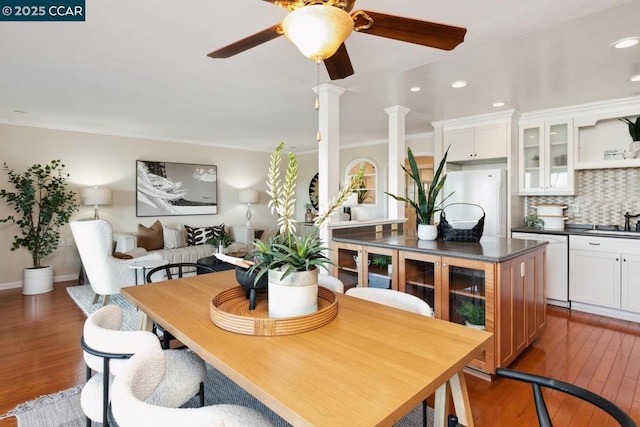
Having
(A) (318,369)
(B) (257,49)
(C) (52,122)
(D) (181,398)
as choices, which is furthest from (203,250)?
(A) (318,369)

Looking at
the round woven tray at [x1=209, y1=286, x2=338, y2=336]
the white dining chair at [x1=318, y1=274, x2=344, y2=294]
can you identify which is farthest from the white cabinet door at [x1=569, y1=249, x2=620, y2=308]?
the round woven tray at [x1=209, y1=286, x2=338, y2=336]

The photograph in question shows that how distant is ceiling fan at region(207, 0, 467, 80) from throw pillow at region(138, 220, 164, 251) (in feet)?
14.4

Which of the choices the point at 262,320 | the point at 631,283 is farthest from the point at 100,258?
the point at 631,283

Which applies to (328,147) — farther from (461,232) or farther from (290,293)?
(290,293)

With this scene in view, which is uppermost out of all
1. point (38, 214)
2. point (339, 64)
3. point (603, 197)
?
point (339, 64)

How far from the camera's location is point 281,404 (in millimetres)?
797

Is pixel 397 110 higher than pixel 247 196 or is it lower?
higher

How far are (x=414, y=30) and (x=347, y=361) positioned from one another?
4.33 ft

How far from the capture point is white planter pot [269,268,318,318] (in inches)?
49.6

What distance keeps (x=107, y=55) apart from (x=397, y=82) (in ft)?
7.63

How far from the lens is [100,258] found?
11.9 ft

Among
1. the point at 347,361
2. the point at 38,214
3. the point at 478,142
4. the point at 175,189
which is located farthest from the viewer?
the point at 175,189

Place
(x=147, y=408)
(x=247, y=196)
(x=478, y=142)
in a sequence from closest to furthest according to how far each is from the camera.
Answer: (x=147, y=408) < (x=478, y=142) < (x=247, y=196)

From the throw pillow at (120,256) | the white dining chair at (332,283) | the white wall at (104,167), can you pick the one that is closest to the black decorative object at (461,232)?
the white dining chair at (332,283)
